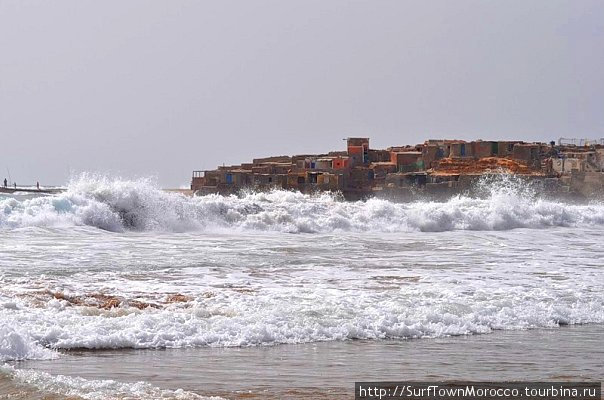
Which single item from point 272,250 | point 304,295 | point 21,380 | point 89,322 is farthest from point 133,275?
point 21,380

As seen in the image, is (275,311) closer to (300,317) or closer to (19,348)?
(300,317)

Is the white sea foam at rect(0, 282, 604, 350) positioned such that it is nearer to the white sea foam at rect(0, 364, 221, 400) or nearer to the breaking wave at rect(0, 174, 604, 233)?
the white sea foam at rect(0, 364, 221, 400)

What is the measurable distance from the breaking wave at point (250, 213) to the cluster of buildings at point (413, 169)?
1739cm

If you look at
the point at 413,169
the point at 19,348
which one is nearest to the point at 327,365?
the point at 19,348

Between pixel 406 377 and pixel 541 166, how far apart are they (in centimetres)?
5084

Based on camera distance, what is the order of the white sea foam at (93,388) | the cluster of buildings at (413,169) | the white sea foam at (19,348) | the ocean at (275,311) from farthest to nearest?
the cluster of buildings at (413,169) < the white sea foam at (19,348) < the ocean at (275,311) < the white sea foam at (93,388)

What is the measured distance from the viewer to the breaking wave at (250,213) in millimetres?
22156

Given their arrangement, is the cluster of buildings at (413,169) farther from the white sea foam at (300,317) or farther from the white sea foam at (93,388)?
the white sea foam at (93,388)

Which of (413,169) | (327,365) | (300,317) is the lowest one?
(327,365)

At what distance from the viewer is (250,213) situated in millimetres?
26328

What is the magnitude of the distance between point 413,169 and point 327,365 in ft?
157

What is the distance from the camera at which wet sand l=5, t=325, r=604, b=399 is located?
6.79 metres

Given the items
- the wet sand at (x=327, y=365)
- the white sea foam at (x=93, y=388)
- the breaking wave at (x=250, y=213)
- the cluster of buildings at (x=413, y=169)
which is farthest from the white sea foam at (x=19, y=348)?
the cluster of buildings at (x=413, y=169)

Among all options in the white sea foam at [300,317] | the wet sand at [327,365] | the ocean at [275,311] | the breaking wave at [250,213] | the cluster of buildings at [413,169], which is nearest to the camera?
the wet sand at [327,365]
